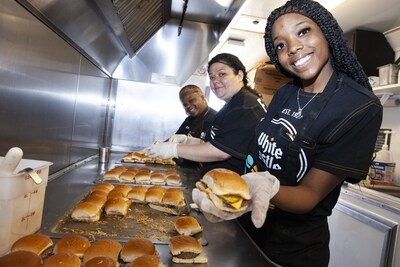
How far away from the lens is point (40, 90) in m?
1.77

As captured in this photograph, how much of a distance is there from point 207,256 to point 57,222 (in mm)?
719

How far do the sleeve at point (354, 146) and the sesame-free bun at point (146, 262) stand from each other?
0.71 meters

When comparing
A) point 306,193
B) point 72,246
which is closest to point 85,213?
point 72,246

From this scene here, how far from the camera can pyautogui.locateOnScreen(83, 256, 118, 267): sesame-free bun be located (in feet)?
2.97

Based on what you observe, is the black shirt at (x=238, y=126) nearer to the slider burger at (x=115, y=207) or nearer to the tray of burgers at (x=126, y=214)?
the tray of burgers at (x=126, y=214)

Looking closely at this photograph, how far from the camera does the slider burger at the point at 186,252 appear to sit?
1.04 m

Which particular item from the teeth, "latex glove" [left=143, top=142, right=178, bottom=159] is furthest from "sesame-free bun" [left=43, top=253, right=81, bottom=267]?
"latex glove" [left=143, top=142, right=178, bottom=159]

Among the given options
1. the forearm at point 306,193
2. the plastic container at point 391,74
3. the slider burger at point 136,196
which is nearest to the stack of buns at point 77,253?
the forearm at point 306,193

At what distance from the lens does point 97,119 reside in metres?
3.53

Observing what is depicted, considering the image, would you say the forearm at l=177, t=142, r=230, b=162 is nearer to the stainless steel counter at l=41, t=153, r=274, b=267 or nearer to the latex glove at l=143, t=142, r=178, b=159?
the latex glove at l=143, t=142, r=178, b=159

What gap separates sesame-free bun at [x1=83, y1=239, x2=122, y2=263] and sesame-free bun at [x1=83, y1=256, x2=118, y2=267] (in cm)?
5

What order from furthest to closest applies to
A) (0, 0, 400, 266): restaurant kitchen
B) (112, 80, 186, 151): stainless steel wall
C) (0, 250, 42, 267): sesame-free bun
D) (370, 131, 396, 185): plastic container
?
(112, 80, 186, 151): stainless steel wall → (370, 131, 396, 185): plastic container → (0, 0, 400, 266): restaurant kitchen → (0, 250, 42, 267): sesame-free bun

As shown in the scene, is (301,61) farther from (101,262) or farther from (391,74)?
(391,74)

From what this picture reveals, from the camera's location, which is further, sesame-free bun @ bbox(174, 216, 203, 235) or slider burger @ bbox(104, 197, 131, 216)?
slider burger @ bbox(104, 197, 131, 216)
